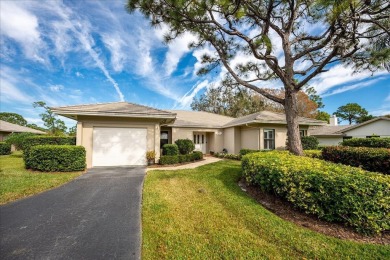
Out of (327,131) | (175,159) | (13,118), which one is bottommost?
(175,159)

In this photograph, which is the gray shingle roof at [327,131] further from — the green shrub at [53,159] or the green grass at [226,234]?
the green shrub at [53,159]

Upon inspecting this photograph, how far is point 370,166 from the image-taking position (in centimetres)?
625

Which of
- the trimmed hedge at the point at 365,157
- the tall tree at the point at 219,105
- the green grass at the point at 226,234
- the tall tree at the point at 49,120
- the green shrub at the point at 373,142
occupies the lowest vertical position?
the green grass at the point at 226,234

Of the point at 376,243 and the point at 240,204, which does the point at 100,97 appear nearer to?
the point at 240,204

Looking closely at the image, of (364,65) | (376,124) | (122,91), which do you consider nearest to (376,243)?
(364,65)

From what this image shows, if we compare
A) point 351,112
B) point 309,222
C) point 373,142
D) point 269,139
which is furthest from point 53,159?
point 351,112

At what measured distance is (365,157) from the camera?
21.0 ft

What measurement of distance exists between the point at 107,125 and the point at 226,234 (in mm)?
8488

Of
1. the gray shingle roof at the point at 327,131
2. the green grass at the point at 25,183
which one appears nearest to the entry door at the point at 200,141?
the green grass at the point at 25,183

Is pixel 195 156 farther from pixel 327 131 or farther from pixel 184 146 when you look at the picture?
pixel 327 131

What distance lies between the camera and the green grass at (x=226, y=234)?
103 inches

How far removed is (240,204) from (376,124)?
969 inches

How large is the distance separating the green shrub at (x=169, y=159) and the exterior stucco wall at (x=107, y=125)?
0.43 metres

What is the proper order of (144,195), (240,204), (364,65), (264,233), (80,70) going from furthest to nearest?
(80,70), (364,65), (144,195), (240,204), (264,233)
